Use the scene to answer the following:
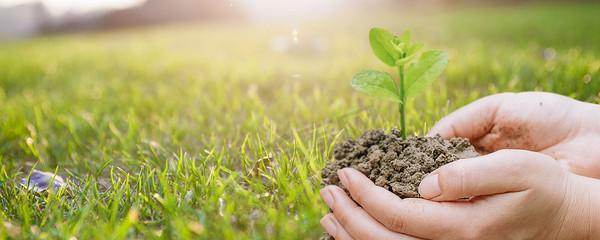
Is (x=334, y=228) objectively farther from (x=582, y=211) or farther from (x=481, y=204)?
(x=582, y=211)

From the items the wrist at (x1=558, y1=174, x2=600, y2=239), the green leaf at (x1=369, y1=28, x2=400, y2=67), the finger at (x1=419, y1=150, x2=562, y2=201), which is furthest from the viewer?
the green leaf at (x1=369, y1=28, x2=400, y2=67)

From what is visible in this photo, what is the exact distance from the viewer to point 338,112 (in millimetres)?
2098

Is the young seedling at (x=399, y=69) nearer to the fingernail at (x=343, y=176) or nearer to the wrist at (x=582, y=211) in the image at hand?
the fingernail at (x=343, y=176)

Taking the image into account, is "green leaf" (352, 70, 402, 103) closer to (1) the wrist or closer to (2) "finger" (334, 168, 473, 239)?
(2) "finger" (334, 168, 473, 239)

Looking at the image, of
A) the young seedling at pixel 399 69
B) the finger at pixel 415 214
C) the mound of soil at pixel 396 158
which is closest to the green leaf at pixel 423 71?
the young seedling at pixel 399 69

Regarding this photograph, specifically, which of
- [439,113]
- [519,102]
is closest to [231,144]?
[439,113]

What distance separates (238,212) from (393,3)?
14592 millimetres

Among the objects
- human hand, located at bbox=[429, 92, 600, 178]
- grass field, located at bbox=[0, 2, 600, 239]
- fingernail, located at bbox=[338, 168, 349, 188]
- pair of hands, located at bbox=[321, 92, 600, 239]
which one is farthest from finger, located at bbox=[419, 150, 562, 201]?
human hand, located at bbox=[429, 92, 600, 178]

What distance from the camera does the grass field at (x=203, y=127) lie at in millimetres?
1342

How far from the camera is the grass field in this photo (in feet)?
4.40

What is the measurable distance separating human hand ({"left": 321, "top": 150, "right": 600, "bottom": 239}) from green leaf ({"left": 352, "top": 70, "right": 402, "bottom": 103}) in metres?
0.27

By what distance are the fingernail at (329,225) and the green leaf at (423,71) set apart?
431mm

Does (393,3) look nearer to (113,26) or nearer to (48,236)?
(113,26)

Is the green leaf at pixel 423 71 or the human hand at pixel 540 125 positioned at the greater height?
the green leaf at pixel 423 71
